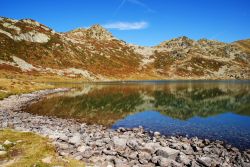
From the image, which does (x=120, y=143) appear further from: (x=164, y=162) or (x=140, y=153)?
Result: (x=164, y=162)

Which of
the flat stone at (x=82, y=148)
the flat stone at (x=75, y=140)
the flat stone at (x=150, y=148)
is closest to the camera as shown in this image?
the flat stone at (x=82, y=148)

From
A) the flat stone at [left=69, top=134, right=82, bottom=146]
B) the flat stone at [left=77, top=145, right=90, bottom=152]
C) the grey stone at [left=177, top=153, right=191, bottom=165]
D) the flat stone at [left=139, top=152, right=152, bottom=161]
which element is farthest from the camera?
the flat stone at [left=69, top=134, right=82, bottom=146]

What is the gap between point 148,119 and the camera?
43094mm

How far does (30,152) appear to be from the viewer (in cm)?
2073

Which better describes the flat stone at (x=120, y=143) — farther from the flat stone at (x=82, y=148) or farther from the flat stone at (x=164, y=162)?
the flat stone at (x=164, y=162)

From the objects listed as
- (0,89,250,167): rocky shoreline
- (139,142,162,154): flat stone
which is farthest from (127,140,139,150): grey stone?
(139,142,162,154): flat stone

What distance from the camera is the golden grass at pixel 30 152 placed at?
60.9ft

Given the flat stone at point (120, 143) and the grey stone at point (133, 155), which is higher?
the flat stone at point (120, 143)

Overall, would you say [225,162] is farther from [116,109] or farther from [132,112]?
[116,109]

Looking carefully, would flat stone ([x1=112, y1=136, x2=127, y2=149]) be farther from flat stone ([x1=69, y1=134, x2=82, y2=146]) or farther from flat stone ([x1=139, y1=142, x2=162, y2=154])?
flat stone ([x1=69, y1=134, x2=82, y2=146])

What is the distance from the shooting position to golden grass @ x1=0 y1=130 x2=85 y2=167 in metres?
18.6

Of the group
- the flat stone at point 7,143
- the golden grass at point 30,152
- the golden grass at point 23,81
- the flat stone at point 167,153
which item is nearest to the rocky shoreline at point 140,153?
the flat stone at point 167,153

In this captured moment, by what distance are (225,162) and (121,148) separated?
8.22 meters

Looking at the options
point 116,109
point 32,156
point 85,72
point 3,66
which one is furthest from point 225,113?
point 85,72
